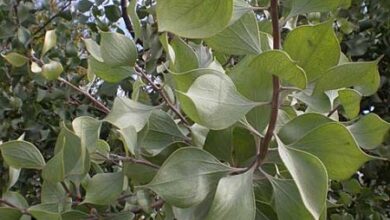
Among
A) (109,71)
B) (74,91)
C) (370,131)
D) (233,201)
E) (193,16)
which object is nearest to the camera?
(193,16)

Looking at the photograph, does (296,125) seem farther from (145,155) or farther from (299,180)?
(145,155)

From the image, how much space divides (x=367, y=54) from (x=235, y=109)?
3.79ft

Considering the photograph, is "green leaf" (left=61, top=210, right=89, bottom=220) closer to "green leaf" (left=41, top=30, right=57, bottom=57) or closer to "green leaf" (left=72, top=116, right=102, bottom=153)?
"green leaf" (left=72, top=116, right=102, bottom=153)

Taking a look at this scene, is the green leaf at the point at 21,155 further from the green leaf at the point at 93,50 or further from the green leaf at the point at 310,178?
the green leaf at the point at 310,178

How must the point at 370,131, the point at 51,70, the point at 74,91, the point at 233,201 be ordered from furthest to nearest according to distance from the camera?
the point at 74,91
the point at 51,70
the point at 370,131
the point at 233,201

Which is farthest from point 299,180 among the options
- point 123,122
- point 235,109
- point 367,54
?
point 367,54

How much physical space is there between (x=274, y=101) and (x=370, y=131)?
154 mm

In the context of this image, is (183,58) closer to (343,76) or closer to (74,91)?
(343,76)

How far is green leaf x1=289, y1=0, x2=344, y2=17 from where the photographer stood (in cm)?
61

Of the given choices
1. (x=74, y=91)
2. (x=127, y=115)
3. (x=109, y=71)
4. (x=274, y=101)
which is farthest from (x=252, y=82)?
(x=74, y=91)

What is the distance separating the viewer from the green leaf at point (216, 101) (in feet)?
1.78

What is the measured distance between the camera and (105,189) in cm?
80

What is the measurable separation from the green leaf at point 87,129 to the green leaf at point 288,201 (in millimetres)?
213

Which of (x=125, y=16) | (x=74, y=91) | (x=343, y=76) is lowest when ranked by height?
(x=74, y=91)
